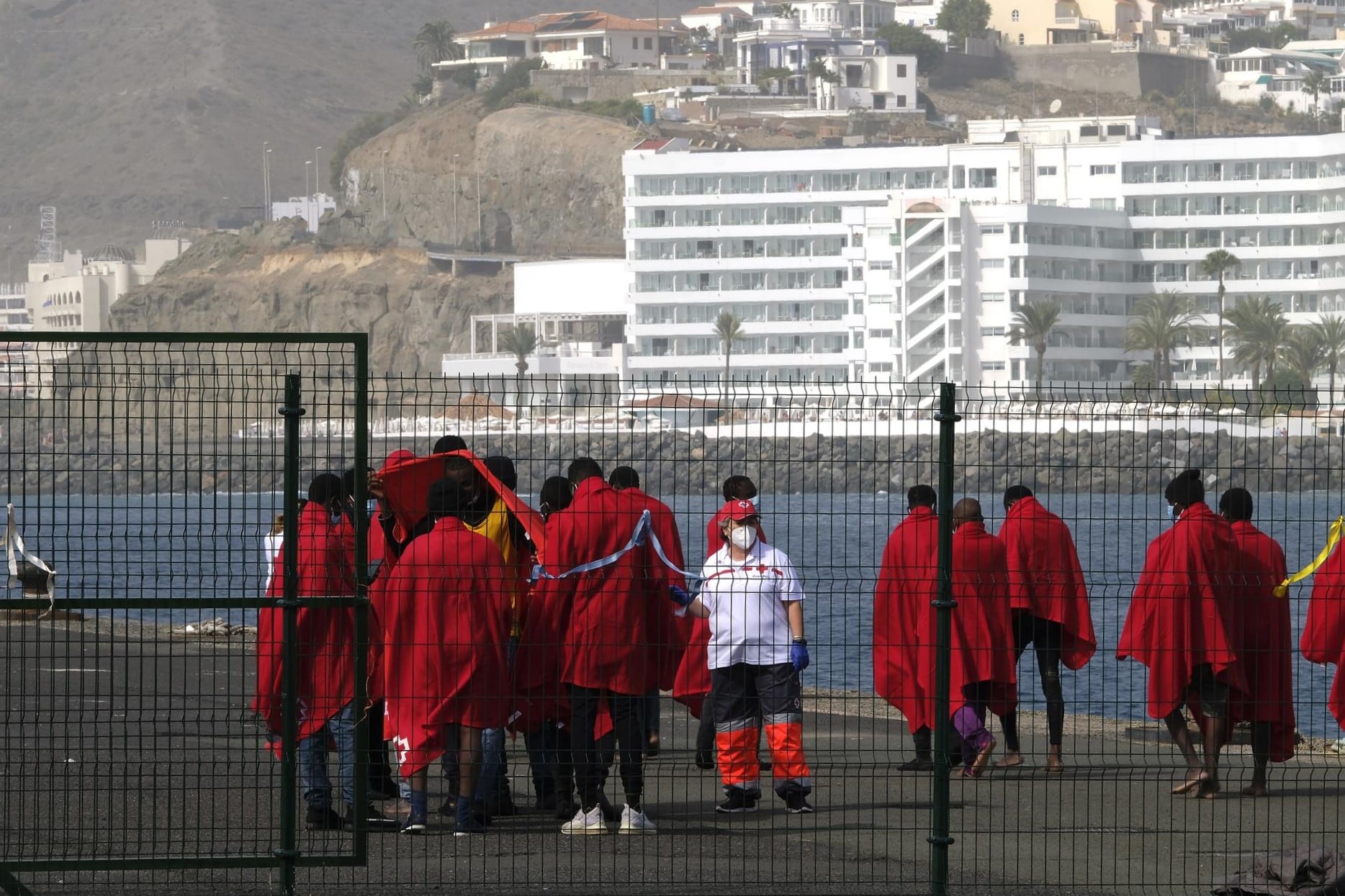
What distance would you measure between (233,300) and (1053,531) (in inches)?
5667

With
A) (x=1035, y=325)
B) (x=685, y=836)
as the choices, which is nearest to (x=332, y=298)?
(x=1035, y=325)

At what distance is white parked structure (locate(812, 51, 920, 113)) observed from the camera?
17288 centimetres

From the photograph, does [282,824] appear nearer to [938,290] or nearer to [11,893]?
[11,893]

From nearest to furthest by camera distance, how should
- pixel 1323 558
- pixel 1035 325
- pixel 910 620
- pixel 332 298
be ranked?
pixel 1323 558 < pixel 910 620 < pixel 1035 325 < pixel 332 298

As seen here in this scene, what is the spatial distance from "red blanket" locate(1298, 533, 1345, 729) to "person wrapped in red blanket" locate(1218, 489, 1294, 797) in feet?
0.53

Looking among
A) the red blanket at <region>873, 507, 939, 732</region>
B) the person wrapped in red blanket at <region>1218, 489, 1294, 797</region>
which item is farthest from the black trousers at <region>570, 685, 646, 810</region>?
the person wrapped in red blanket at <region>1218, 489, 1294, 797</region>

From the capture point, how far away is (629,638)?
8.92 meters

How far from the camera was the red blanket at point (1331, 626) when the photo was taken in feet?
33.2

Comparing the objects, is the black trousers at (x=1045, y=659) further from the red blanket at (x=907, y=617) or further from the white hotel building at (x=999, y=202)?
the white hotel building at (x=999, y=202)

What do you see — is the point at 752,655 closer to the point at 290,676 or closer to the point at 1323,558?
the point at 290,676

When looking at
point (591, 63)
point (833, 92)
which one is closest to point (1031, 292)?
point (833, 92)

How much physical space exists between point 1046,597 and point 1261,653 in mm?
1374

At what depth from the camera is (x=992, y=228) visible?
116m

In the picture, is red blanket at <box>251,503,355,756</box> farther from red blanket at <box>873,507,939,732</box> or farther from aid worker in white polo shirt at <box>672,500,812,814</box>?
red blanket at <box>873,507,939,732</box>
